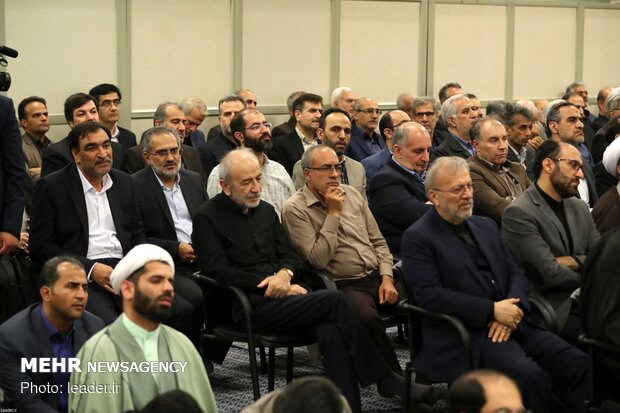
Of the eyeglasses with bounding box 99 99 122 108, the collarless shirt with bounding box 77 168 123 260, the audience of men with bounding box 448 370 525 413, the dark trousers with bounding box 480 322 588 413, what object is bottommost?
the dark trousers with bounding box 480 322 588 413

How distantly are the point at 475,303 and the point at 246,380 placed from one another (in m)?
1.64

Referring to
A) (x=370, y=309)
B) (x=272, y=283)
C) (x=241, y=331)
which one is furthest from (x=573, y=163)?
(x=241, y=331)

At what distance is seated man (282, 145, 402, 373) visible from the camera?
5.56 meters

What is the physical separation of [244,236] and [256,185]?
266 millimetres

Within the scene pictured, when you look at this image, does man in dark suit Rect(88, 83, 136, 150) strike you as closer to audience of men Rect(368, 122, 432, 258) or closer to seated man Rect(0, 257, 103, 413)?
audience of men Rect(368, 122, 432, 258)

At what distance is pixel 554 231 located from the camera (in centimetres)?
531

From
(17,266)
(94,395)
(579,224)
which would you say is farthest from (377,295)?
(94,395)

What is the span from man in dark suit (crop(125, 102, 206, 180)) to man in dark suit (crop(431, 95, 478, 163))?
169 centimetres

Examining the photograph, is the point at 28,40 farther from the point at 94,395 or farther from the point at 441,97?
the point at 94,395

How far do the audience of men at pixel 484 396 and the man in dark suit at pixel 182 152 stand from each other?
161 inches

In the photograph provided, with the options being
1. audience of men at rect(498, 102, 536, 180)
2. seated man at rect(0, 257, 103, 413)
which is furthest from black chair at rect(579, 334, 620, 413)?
audience of men at rect(498, 102, 536, 180)

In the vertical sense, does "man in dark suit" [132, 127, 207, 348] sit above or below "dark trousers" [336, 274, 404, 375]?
above

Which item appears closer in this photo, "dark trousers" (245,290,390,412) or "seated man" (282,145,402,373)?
"dark trousers" (245,290,390,412)

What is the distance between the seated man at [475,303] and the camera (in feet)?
15.6
